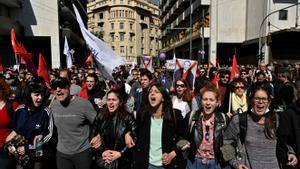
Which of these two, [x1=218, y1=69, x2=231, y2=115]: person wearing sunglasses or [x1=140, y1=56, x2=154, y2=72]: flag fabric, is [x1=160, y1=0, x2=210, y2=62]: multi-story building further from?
[x1=218, y1=69, x2=231, y2=115]: person wearing sunglasses

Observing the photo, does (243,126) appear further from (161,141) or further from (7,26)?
(7,26)

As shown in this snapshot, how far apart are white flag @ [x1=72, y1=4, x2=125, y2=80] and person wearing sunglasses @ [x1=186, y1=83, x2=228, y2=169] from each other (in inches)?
136

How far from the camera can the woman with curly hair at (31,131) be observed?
4074mm

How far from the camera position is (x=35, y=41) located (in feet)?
124

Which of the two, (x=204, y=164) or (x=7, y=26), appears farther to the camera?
(x=7, y=26)

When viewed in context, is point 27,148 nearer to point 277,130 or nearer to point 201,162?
point 201,162

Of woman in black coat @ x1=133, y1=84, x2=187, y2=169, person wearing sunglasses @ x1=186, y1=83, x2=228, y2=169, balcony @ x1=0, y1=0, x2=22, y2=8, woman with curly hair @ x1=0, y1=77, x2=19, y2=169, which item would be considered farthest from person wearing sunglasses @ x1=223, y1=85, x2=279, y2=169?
balcony @ x1=0, y1=0, x2=22, y2=8

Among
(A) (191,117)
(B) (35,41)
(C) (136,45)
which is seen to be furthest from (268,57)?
(C) (136,45)

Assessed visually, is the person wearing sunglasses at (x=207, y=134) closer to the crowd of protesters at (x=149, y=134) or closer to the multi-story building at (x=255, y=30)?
the crowd of protesters at (x=149, y=134)

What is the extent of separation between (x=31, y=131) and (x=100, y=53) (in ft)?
10.3

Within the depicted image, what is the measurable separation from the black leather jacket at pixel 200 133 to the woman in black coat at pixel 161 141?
0.13m

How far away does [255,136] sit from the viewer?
348cm

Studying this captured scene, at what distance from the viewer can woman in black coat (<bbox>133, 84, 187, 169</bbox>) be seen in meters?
3.86

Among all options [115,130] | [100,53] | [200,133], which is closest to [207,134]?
[200,133]
